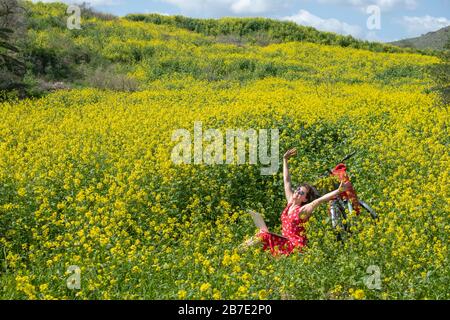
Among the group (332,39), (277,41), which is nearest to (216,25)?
(277,41)

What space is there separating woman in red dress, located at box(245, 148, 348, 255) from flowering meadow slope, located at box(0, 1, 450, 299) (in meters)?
0.16

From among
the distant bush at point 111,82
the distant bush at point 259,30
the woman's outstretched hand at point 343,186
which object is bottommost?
the woman's outstretched hand at point 343,186

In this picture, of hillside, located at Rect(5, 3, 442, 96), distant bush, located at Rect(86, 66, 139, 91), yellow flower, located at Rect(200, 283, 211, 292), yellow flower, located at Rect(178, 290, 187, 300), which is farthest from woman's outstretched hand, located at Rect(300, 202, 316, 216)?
distant bush, located at Rect(86, 66, 139, 91)

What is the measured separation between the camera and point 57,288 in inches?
214

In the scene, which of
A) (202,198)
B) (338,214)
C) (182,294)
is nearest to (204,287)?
(182,294)

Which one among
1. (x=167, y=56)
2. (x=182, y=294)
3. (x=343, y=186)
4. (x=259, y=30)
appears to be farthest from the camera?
(x=259, y=30)

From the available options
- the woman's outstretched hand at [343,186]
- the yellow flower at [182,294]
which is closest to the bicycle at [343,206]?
the woman's outstretched hand at [343,186]

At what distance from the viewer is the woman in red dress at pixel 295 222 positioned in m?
6.51

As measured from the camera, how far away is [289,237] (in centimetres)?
677

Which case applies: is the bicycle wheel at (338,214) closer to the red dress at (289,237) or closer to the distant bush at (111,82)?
the red dress at (289,237)

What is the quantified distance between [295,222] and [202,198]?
213 cm

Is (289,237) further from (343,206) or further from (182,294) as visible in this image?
(182,294)

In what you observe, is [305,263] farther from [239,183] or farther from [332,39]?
[332,39]

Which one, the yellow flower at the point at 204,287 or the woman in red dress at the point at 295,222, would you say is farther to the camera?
the woman in red dress at the point at 295,222
